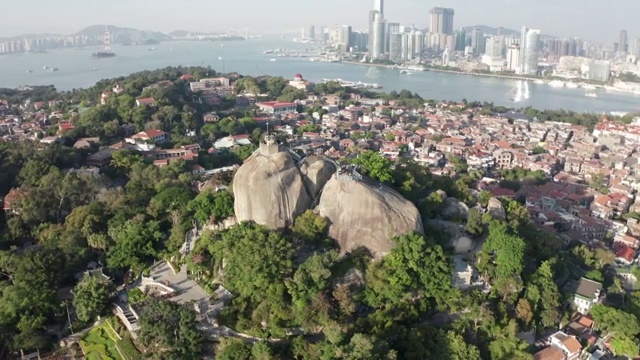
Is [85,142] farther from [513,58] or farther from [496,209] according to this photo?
[513,58]

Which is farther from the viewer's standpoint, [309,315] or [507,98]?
[507,98]

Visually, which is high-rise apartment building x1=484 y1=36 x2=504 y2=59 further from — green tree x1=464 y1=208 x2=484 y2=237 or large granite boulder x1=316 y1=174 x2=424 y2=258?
large granite boulder x1=316 y1=174 x2=424 y2=258

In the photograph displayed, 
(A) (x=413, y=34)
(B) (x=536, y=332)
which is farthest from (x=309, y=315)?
(A) (x=413, y=34)

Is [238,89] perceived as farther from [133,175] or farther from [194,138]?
[133,175]

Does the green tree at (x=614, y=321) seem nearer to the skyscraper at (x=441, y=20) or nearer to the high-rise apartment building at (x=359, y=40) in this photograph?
the high-rise apartment building at (x=359, y=40)

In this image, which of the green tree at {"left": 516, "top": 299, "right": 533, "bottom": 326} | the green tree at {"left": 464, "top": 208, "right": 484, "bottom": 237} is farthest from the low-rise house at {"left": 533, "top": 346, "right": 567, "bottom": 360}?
the green tree at {"left": 464, "top": 208, "right": 484, "bottom": 237}
